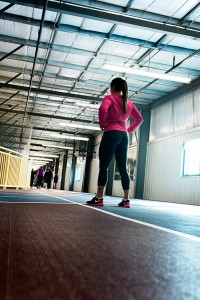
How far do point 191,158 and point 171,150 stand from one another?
1.40m

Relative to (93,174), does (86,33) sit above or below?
above

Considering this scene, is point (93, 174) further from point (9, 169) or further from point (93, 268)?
point (93, 268)

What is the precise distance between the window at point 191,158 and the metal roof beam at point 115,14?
15.2 ft

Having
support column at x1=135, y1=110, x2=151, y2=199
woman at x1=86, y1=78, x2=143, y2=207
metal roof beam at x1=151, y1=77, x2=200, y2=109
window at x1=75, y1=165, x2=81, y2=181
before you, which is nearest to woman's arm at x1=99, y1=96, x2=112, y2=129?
woman at x1=86, y1=78, x2=143, y2=207

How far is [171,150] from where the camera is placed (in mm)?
12742

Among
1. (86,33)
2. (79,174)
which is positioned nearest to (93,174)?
(79,174)

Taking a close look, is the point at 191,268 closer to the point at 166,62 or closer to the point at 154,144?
the point at 166,62

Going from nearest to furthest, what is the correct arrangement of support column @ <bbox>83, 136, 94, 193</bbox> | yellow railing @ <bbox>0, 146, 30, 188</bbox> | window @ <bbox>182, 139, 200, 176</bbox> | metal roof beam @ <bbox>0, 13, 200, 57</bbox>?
metal roof beam @ <bbox>0, 13, 200, 57</bbox> < yellow railing @ <bbox>0, 146, 30, 188</bbox> < window @ <bbox>182, 139, 200, 176</bbox> < support column @ <bbox>83, 136, 94, 193</bbox>

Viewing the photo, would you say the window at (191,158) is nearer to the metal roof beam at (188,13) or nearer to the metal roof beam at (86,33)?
the metal roof beam at (86,33)

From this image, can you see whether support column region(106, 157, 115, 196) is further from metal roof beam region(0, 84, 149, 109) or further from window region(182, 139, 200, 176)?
window region(182, 139, 200, 176)

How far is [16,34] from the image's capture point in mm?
9320

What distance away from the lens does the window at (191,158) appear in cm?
1102

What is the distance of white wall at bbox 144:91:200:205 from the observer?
439 inches

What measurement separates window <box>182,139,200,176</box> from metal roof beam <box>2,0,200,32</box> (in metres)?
4.63
